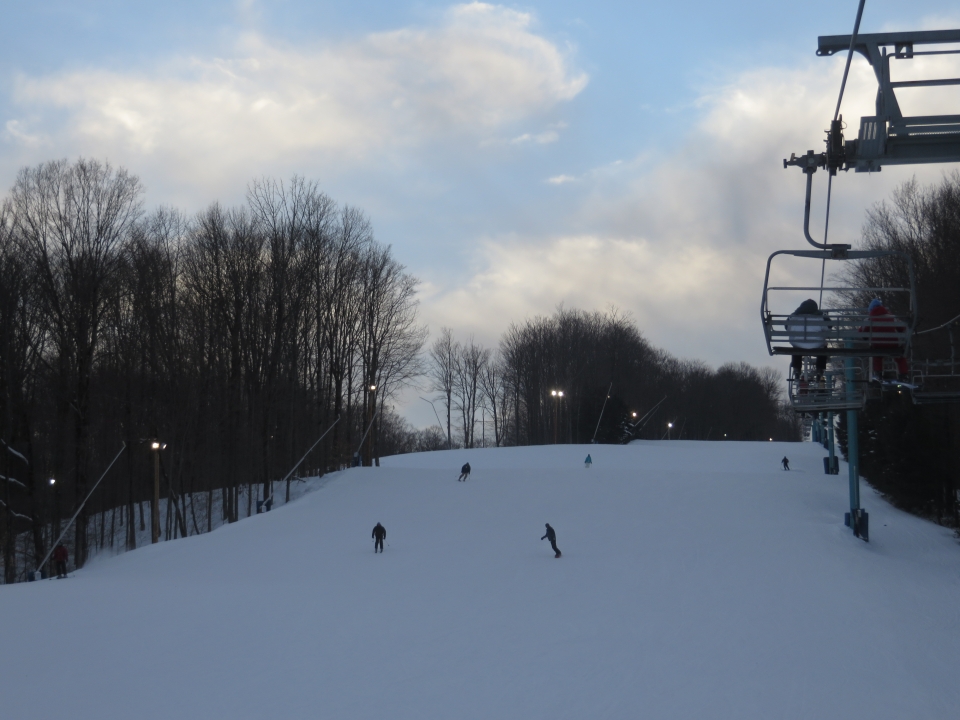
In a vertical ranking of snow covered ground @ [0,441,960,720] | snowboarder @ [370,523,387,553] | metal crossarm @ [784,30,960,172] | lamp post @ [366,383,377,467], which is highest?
metal crossarm @ [784,30,960,172]

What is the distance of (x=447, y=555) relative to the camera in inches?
917

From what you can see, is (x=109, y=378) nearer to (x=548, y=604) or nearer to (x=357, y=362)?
(x=357, y=362)

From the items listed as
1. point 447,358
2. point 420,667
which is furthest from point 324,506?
point 447,358

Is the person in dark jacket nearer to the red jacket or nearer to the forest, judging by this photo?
the red jacket

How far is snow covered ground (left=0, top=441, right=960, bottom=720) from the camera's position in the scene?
12797 millimetres

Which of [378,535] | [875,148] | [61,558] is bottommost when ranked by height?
[61,558]

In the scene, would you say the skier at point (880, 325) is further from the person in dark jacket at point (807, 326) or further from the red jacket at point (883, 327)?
the person in dark jacket at point (807, 326)

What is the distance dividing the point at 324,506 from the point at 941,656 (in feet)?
74.9

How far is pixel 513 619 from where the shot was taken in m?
17.0

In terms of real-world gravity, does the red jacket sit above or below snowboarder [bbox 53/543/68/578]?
above

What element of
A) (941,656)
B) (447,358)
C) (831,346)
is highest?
(447,358)

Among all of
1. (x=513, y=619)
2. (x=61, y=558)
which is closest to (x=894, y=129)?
(x=513, y=619)

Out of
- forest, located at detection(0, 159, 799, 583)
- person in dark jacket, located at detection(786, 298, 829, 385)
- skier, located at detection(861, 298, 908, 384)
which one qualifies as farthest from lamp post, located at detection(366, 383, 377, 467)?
person in dark jacket, located at detection(786, 298, 829, 385)

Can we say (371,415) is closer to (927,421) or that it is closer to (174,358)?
(174,358)
